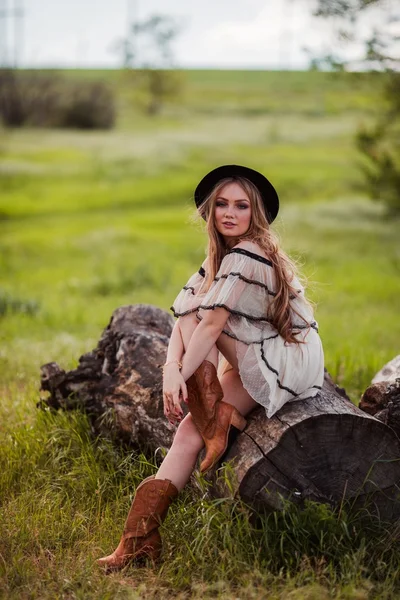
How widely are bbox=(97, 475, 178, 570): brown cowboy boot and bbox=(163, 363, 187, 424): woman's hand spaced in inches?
14.1

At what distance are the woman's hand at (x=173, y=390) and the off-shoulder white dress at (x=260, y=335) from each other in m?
0.32

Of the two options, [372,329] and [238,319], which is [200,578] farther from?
[372,329]

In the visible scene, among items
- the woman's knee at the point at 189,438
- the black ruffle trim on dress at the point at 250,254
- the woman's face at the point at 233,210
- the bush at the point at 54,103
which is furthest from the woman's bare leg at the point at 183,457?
the bush at the point at 54,103

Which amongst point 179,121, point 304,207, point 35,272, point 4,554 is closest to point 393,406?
point 4,554

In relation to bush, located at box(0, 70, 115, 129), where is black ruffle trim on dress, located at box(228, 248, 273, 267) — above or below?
below

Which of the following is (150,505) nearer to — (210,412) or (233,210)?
(210,412)

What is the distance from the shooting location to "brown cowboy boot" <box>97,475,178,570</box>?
12.6ft

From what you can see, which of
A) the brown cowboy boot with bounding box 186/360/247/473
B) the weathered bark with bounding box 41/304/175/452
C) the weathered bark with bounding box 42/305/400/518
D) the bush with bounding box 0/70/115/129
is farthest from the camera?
the bush with bounding box 0/70/115/129

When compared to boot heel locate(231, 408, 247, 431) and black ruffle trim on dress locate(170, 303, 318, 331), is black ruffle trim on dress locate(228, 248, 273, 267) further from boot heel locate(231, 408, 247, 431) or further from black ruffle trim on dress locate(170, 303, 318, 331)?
boot heel locate(231, 408, 247, 431)

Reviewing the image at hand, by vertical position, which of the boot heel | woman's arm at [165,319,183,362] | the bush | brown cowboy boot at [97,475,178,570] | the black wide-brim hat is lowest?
brown cowboy boot at [97,475,178,570]

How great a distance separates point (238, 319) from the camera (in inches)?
163

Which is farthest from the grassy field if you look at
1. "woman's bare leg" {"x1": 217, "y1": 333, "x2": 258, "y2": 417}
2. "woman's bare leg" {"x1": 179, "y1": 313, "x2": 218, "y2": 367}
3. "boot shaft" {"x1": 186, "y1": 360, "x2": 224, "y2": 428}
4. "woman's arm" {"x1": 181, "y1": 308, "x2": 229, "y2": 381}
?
"woman's bare leg" {"x1": 179, "y1": 313, "x2": 218, "y2": 367}

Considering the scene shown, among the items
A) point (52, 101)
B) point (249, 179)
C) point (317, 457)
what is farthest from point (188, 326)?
point (52, 101)

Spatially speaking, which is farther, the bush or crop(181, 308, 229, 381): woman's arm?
the bush
